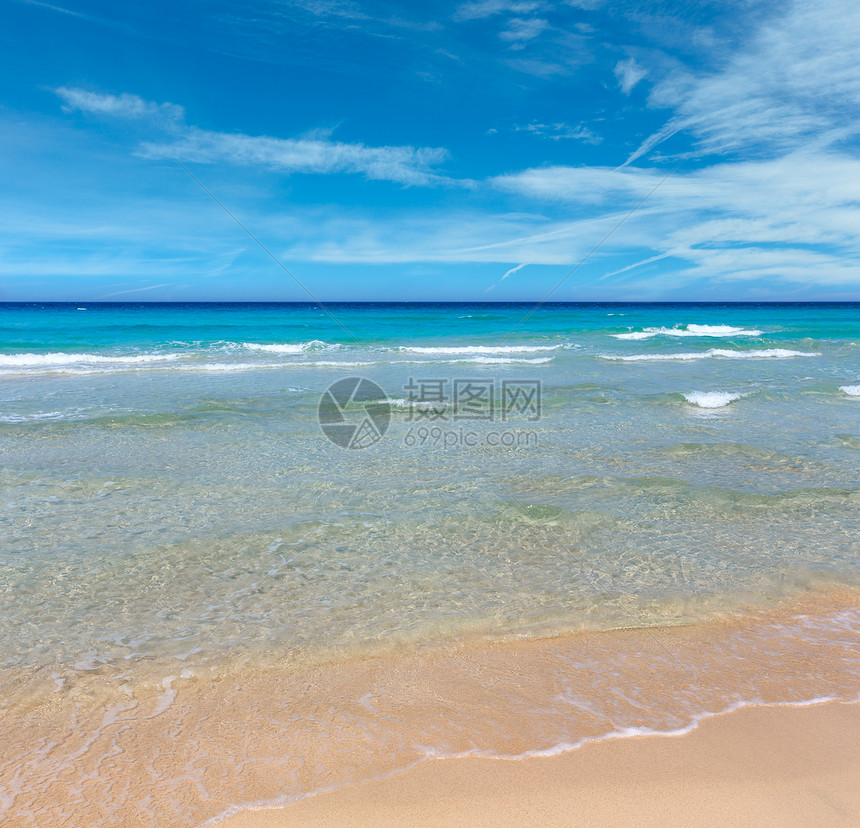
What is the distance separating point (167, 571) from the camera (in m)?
4.69

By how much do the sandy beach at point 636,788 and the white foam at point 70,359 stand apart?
21.3 metres

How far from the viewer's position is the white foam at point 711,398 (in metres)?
11.8

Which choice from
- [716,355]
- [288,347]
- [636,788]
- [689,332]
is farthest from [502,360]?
[689,332]

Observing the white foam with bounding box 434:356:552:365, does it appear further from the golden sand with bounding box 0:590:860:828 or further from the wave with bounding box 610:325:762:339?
the golden sand with bounding box 0:590:860:828

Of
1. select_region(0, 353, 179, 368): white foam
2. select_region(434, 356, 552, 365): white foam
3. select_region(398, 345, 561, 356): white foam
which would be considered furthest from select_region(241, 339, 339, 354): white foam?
select_region(434, 356, 552, 365): white foam

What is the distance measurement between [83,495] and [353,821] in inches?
209

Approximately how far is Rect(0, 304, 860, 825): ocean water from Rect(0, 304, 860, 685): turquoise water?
0.10 ft

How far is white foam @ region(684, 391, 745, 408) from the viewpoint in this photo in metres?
11.8

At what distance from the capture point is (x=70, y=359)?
22.3 m

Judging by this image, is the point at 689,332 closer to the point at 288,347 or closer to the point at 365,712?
the point at 288,347

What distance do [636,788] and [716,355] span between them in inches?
932

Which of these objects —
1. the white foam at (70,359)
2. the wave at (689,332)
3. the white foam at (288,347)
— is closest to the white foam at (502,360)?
the white foam at (288,347)

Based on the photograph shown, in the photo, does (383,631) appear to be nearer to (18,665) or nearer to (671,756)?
(671,756)

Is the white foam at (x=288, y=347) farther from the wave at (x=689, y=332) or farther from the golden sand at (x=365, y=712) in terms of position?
the golden sand at (x=365, y=712)
